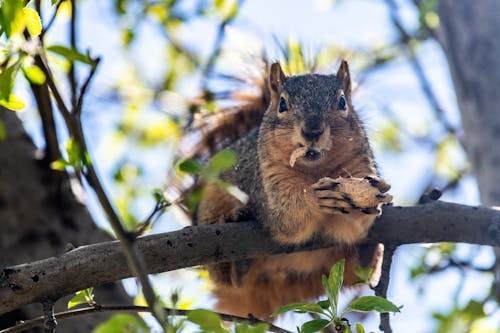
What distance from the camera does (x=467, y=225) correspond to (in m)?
2.18

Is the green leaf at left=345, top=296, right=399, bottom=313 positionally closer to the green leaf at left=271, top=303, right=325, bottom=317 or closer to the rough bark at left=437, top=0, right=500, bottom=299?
the green leaf at left=271, top=303, right=325, bottom=317

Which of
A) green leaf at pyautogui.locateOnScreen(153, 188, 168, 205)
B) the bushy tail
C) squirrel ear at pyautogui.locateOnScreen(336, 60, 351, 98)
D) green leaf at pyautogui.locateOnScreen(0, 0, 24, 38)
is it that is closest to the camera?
green leaf at pyautogui.locateOnScreen(0, 0, 24, 38)

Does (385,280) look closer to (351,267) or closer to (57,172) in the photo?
(351,267)

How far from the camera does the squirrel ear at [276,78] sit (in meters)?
2.84

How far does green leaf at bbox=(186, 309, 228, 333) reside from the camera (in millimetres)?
1192

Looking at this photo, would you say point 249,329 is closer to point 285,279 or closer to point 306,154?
point 306,154

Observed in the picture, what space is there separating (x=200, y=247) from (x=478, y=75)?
5.75 feet

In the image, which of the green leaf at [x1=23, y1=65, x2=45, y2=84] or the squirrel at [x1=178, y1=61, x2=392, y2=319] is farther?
the squirrel at [x1=178, y1=61, x2=392, y2=319]

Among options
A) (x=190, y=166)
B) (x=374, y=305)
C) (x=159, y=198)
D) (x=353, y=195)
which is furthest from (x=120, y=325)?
(x=353, y=195)

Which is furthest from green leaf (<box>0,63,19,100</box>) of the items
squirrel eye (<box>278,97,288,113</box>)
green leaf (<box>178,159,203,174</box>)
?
squirrel eye (<box>278,97,288,113</box>)

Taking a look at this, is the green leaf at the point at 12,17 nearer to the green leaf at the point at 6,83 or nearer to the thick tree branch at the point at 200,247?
the green leaf at the point at 6,83

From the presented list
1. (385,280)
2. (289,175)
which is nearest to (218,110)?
(289,175)

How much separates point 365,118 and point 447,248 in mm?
619

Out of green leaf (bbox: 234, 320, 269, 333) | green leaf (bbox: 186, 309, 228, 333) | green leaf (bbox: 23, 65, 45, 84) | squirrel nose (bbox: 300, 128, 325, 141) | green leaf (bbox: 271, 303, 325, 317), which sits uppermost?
squirrel nose (bbox: 300, 128, 325, 141)
